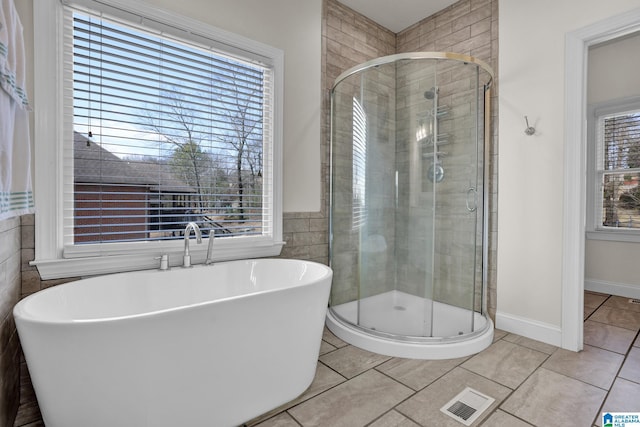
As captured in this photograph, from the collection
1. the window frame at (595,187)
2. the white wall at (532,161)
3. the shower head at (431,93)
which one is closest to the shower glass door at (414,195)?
the shower head at (431,93)

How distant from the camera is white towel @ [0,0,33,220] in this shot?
3.33ft

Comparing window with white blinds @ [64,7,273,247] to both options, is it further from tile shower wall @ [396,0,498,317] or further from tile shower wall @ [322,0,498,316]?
tile shower wall @ [396,0,498,317]

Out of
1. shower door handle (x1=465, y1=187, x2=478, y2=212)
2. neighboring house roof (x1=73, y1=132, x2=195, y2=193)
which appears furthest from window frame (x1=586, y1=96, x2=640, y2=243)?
neighboring house roof (x1=73, y1=132, x2=195, y2=193)

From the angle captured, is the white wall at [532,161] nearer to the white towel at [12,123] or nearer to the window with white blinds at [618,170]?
the window with white blinds at [618,170]

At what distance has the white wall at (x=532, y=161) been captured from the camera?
7.59 feet

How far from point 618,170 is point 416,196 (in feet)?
9.24

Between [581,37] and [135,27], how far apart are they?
9.50 feet

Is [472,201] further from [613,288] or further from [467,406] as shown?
[613,288]

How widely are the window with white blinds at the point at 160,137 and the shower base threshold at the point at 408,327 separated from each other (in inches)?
39.7

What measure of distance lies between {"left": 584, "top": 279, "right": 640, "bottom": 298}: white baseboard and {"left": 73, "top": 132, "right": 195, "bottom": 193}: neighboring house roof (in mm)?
4510

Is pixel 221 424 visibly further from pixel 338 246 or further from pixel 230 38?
pixel 230 38

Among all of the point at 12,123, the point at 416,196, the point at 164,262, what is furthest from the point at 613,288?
the point at 12,123

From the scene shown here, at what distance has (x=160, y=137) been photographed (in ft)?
6.97

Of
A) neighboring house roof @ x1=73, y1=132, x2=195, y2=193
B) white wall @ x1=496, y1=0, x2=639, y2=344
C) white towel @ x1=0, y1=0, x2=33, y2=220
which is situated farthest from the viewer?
white wall @ x1=496, y1=0, x2=639, y2=344
